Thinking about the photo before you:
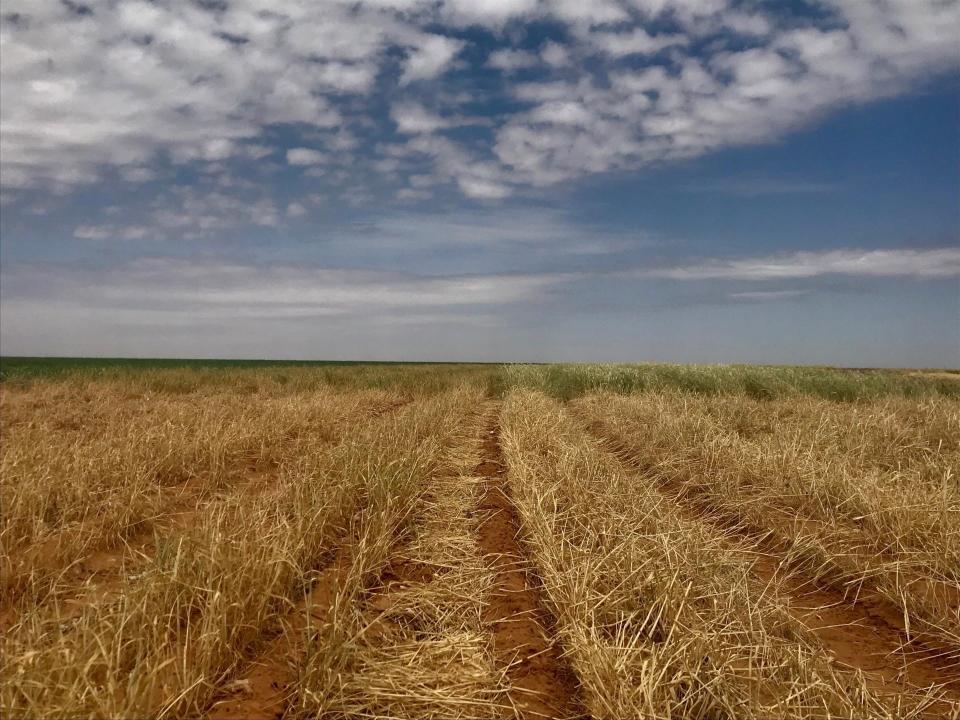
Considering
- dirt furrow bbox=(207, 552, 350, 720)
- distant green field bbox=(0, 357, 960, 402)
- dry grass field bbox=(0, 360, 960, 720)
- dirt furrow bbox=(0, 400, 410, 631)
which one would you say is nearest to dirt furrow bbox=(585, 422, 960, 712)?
dry grass field bbox=(0, 360, 960, 720)

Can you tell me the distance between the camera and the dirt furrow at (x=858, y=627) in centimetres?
297

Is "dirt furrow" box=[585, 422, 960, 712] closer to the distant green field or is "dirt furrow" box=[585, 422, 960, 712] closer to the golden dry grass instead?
the golden dry grass

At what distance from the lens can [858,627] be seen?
351 cm

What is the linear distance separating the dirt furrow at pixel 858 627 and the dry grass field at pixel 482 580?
0.02m

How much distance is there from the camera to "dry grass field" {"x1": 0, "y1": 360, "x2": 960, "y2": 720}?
2.47m

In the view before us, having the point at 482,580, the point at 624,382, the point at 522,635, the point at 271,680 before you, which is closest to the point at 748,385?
the point at 624,382

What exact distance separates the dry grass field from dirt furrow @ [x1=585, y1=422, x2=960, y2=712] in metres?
0.02

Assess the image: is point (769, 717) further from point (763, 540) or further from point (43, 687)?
point (763, 540)

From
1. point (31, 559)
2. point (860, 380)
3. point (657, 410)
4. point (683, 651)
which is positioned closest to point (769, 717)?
point (683, 651)

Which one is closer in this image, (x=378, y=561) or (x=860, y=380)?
(x=378, y=561)

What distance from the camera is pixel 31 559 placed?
12.8 ft

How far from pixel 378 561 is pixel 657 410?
7.44 m

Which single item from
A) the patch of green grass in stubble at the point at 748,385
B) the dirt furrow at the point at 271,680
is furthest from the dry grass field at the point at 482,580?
the patch of green grass in stubble at the point at 748,385

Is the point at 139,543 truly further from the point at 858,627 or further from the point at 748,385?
the point at 748,385
